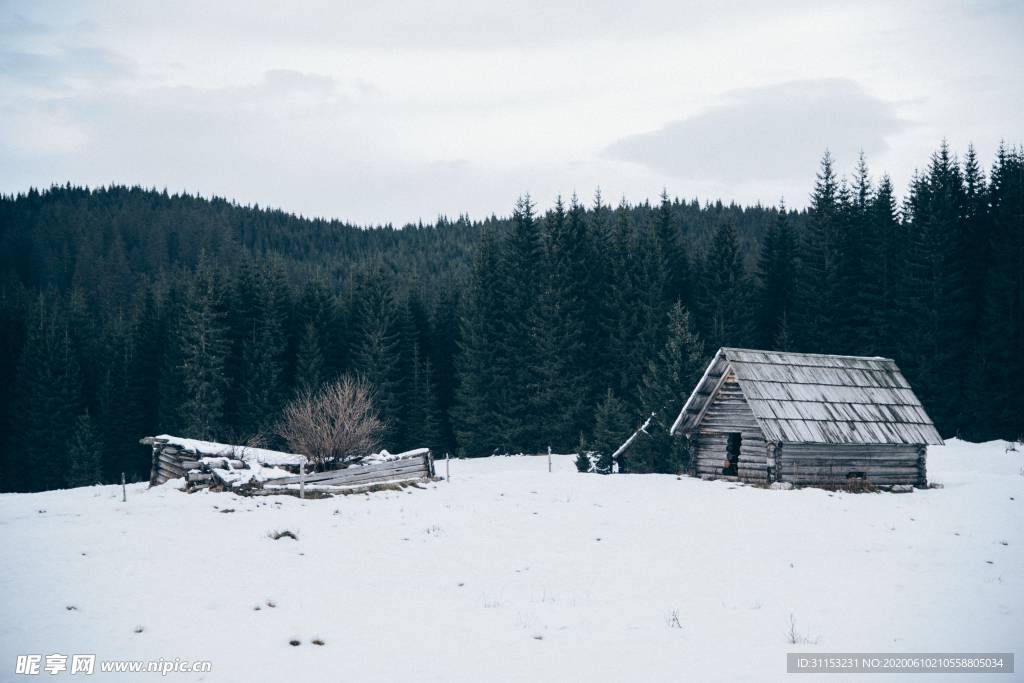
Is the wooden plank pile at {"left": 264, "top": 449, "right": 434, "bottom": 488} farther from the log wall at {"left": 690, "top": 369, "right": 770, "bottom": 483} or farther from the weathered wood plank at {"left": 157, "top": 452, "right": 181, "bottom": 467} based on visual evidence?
the log wall at {"left": 690, "top": 369, "right": 770, "bottom": 483}

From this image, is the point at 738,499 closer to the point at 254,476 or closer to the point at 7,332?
the point at 254,476

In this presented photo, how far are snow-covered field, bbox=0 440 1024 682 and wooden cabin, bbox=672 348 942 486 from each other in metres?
2.10

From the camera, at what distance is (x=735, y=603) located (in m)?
13.0

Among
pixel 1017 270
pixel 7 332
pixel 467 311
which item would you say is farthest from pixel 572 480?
pixel 7 332

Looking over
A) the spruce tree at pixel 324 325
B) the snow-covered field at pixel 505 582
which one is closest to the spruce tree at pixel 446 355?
the spruce tree at pixel 324 325

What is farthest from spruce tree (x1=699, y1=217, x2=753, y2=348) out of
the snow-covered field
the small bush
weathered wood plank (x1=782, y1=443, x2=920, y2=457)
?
the small bush

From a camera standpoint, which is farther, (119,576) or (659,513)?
(659,513)

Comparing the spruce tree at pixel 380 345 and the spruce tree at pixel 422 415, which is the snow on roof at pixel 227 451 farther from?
→ the spruce tree at pixel 422 415

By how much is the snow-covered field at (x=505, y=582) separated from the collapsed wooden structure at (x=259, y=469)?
112cm

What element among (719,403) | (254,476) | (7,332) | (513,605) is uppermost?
(7,332)

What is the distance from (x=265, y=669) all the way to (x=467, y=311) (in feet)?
141

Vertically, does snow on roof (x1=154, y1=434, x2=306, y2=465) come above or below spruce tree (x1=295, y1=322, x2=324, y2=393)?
below

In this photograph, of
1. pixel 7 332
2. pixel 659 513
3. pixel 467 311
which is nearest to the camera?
pixel 659 513

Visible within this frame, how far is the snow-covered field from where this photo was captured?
1039 centimetres
